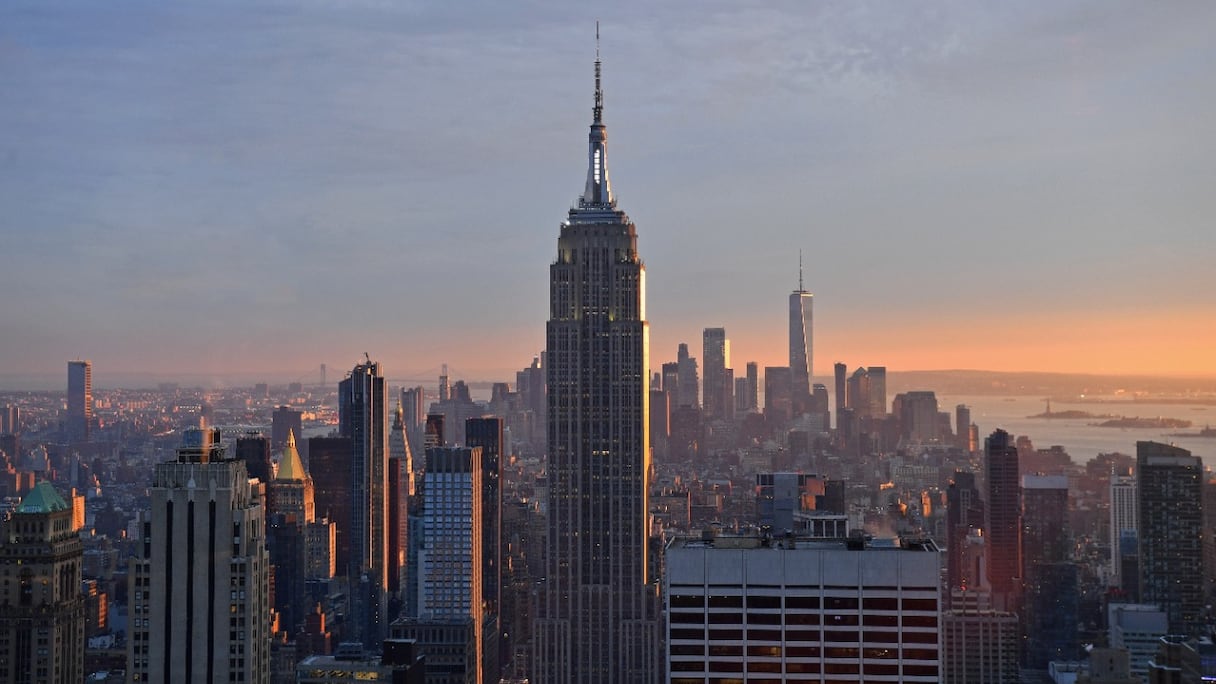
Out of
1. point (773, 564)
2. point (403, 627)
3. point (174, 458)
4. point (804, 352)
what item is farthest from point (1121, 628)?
point (174, 458)

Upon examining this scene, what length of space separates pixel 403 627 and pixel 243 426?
15.0m

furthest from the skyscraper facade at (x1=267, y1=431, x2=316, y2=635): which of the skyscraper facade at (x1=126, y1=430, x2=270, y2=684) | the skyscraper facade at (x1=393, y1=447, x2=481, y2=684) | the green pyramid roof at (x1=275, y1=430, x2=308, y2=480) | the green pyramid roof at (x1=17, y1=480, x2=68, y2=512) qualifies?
the skyscraper facade at (x1=126, y1=430, x2=270, y2=684)

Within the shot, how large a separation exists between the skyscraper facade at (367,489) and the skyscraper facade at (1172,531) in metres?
29.5

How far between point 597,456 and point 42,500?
3012cm

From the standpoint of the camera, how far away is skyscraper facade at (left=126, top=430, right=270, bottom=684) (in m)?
24.8

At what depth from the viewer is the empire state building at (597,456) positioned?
202ft

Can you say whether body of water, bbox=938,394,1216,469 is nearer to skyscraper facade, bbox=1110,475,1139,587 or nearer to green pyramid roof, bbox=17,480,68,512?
skyscraper facade, bbox=1110,475,1139,587

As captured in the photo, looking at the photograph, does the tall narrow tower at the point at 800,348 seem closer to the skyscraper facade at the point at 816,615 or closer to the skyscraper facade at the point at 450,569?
the skyscraper facade at the point at 450,569

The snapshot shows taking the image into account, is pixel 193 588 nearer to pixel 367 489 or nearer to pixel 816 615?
pixel 816 615

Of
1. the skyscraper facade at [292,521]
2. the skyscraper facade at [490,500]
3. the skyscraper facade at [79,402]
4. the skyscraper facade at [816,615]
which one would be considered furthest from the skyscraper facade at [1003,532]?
the skyscraper facade at [79,402]

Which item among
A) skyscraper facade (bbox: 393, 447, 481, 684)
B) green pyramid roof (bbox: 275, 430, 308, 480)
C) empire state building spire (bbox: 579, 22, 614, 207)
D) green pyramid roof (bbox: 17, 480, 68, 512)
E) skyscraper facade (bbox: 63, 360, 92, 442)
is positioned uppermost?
empire state building spire (bbox: 579, 22, 614, 207)

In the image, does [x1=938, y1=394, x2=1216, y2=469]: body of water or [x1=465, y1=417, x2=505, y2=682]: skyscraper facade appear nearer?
[x1=938, y1=394, x2=1216, y2=469]: body of water

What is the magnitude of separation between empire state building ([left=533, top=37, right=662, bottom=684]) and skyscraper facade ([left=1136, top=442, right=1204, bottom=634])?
2114 centimetres

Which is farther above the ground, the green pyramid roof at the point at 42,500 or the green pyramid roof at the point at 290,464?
the green pyramid roof at the point at 290,464
